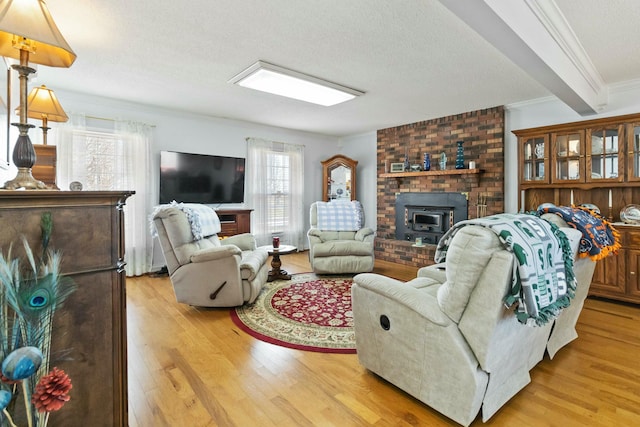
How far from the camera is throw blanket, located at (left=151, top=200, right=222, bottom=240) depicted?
321cm

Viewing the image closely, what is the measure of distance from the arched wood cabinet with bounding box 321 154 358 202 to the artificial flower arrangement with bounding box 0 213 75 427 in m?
5.49

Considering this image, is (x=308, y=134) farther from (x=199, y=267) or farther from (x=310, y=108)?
(x=199, y=267)

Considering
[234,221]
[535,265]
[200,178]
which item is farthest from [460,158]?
[200,178]

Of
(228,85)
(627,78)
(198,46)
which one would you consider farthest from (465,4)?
(627,78)

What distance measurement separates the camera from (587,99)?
330cm

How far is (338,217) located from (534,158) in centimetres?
269

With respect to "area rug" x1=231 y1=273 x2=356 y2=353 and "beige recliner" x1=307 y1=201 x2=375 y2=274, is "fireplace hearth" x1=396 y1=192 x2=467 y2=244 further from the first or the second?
"area rug" x1=231 y1=273 x2=356 y2=353

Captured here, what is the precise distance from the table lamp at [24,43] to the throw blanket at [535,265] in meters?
1.80

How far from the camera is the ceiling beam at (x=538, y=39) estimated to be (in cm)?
181

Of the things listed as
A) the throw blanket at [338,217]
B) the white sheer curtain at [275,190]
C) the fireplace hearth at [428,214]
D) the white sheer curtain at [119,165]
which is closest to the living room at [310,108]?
the white sheer curtain at [119,165]

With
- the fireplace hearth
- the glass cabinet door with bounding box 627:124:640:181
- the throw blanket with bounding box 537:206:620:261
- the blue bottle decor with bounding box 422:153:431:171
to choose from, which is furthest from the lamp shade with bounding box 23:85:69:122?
the glass cabinet door with bounding box 627:124:640:181

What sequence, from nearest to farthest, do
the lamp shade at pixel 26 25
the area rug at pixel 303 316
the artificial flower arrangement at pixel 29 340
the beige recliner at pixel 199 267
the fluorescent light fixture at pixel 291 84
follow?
the artificial flower arrangement at pixel 29 340
the lamp shade at pixel 26 25
the area rug at pixel 303 316
the beige recliner at pixel 199 267
the fluorescent light fixture at pixel 291 84

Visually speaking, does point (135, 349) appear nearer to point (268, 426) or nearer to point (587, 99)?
point (268, 426)

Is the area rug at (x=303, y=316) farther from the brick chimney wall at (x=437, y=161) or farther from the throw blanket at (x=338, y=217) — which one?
the brick chimney wall at (x=437, y=161)
